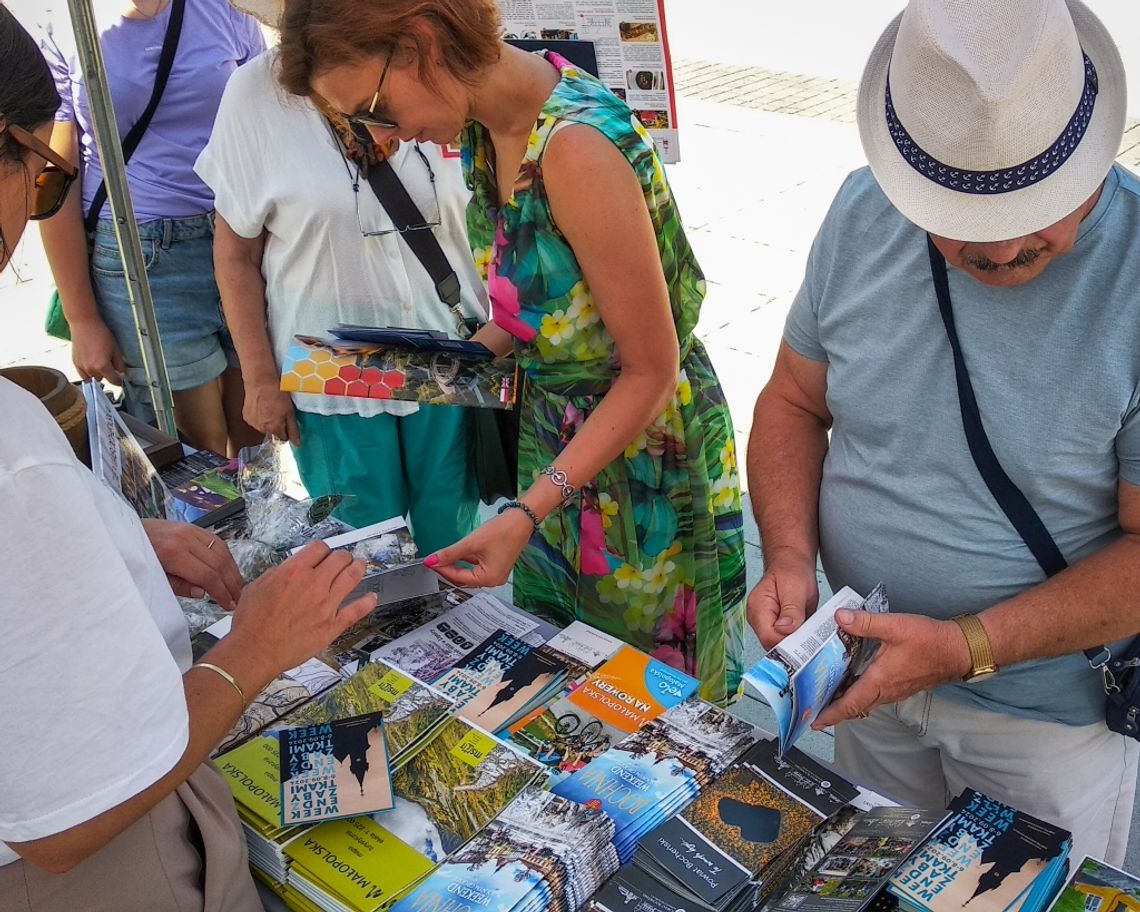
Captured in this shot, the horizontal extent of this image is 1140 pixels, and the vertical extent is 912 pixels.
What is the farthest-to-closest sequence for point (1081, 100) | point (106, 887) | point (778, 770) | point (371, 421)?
point (371, 421) < point (778, 770) < point (1081, 100) < point (106, 887)

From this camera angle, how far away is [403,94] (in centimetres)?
184

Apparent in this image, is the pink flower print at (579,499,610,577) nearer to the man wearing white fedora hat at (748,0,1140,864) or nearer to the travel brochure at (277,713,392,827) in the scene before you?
the man wearing white fedora hat at (748,0,1140,864)

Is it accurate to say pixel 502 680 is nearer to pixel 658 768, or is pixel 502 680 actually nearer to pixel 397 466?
pixel 658 768

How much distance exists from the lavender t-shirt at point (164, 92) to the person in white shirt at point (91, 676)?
2.16 metres

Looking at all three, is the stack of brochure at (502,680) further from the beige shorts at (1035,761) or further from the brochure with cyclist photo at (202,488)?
the brochure with cyclist photo at (202,488)

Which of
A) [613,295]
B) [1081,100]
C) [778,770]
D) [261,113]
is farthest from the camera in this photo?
[261,113]

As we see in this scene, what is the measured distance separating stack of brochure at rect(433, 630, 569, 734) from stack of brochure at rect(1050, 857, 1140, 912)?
0.78 m

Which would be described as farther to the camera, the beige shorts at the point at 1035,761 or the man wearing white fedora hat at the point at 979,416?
the beige shorts at the point at 1035,761

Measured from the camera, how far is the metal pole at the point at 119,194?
8.52ft

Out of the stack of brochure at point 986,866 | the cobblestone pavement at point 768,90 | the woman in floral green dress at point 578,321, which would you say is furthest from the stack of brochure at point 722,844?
the cobblestone pavement at point 768,90

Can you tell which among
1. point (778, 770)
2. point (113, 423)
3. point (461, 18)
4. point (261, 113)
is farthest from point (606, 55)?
point (778, 770)

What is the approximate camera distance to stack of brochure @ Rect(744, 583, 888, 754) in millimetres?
1335

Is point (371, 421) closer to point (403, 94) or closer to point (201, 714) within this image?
point (403, 94)

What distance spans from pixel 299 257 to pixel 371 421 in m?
0.45
